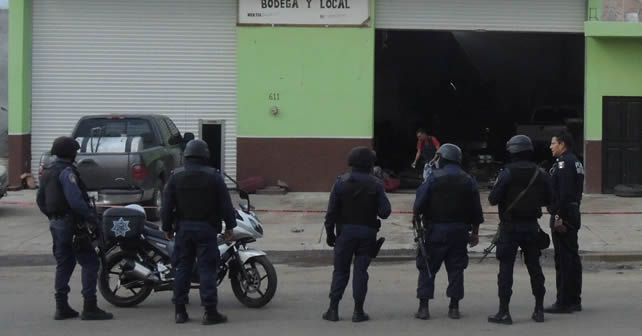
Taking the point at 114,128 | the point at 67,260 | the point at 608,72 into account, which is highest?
the point at 608,72

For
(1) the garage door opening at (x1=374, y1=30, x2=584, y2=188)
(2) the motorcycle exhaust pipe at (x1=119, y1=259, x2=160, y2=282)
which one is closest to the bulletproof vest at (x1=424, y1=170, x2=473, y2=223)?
(2) the motorcycle exhaust pipe at (x1=119, y1=259, x2=160, y2=282)

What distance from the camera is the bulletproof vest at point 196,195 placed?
8281 mm

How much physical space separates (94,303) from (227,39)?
12.2 meters

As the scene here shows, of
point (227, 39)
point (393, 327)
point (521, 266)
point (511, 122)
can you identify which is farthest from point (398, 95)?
point (393, 327)

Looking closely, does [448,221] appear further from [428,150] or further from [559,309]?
[428,150]

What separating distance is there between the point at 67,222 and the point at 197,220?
127cm

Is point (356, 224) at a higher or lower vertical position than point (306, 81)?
lower

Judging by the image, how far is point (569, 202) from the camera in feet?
29.2

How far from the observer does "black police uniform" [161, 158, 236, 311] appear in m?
8.28

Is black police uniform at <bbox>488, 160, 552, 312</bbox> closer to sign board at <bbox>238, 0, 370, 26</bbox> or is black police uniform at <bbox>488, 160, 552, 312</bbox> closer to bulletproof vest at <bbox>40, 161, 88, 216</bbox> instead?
bulletproof vest at <bbox>40, 161, 88, 216</bbox>

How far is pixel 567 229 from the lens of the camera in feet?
29.2

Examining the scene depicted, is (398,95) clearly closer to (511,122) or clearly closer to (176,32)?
(511,122)

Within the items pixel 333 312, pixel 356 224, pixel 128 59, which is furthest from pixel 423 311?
pixel 128 59

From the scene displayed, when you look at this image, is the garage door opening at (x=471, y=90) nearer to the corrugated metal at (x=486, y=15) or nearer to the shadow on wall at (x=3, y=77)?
the corrugated metal at (x=486, y=15)
